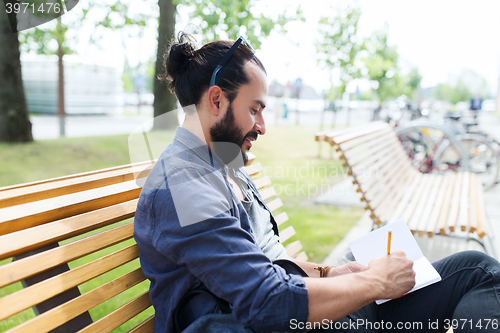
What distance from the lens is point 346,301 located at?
1.32 meters

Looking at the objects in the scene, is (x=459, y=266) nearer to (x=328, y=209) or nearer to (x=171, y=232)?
(x=171, y=232)

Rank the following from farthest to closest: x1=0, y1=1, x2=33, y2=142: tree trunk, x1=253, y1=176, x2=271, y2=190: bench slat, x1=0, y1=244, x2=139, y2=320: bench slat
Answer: x1=0, y1=1, x2=33, y2=142: tree trunk → x1=253, y1=176, x2=271, y2=190: bench slat → x1=0, y1=244, x2=139, y2=320: bench slat

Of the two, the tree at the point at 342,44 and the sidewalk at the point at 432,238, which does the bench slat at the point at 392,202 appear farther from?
the tree at the point at 342,44

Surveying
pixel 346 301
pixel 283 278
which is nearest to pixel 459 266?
pixel 346 301

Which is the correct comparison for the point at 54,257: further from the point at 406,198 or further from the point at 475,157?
the point at 475,157

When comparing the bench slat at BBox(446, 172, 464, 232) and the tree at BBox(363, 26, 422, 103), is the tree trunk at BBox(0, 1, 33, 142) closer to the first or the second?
the bench slat at BBox(446, 172, 464, 232)

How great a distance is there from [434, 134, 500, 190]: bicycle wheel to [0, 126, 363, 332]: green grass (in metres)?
2.03

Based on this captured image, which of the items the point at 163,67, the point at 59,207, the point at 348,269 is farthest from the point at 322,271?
the point at 163,67

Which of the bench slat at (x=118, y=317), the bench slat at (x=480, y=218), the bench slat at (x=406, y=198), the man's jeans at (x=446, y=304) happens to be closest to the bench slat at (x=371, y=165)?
the bench slat at (x=406, y=198)

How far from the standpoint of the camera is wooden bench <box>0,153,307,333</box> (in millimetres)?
1130

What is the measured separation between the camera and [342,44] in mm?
10195

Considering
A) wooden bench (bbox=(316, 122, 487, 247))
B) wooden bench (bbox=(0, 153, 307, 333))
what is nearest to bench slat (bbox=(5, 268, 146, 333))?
wooden bench (bbox=(0, 153, 307, 333))

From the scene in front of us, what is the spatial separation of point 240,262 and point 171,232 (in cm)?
25

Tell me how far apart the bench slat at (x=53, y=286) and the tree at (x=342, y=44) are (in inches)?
387
